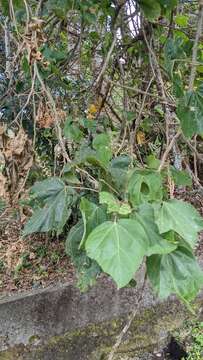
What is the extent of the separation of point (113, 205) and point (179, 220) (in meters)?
0.11

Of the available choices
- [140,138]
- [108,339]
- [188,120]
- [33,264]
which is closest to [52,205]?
[188,120]

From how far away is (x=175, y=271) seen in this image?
69 cm

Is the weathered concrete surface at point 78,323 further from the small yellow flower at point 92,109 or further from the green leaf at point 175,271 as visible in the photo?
the green leaf at point 175,271

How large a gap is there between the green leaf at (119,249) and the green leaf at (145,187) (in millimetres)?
106

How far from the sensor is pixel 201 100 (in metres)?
0.99

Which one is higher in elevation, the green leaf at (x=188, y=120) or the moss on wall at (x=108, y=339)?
the green leaf at (x=188, y=120)

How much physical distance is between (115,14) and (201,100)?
2.13 ft

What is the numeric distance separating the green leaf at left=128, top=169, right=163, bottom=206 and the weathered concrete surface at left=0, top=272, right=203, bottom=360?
1.34 meters

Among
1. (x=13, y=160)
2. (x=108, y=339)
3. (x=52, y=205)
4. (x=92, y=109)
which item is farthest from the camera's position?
(x=108, y=339)

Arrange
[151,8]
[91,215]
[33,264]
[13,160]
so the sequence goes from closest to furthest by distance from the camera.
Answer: [91,215] → [13,160] → [151,8] → [33,264]

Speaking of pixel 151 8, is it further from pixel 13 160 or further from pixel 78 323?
pixel 78 323

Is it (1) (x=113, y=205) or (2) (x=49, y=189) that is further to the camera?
(2) (x=49, y=189)

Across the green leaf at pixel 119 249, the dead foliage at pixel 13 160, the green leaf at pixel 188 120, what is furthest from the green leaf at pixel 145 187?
the dead foliage at pixel 13 160

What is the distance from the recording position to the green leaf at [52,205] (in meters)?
0.84
